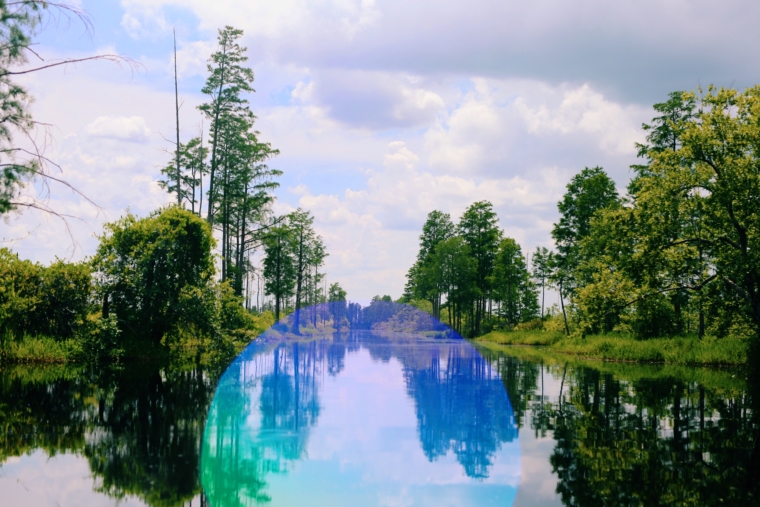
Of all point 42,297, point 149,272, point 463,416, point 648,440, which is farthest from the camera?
point 149,272

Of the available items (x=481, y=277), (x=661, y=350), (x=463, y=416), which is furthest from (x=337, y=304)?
(x=463, y=416)

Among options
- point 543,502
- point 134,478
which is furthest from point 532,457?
point 134,478

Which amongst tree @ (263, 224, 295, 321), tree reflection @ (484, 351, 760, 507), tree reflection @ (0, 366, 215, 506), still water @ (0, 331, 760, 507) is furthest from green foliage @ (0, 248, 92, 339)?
tree @ (263, 224, 295, 321)

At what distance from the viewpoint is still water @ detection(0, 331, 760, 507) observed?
695 centimetres

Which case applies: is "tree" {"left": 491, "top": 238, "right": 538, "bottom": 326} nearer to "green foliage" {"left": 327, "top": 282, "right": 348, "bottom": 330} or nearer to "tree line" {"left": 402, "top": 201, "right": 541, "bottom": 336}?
"tree line" {"left": 402, "top": 201, "right": 541, "bottom": 336}

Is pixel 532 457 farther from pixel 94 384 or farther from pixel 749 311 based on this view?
pixel 749 311

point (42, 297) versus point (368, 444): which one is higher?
point (42, 297)

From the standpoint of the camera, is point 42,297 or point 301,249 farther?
point 301,249

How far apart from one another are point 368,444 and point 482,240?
67.1m

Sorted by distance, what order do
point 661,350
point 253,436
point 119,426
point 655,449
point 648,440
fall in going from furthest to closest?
point 661,350 → point 119,426 → point 648,440 → point 655,449 → point 253,436

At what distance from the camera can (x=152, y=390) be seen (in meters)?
15.7

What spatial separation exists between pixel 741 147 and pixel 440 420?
884 inches

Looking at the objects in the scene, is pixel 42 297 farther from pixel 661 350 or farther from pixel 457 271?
pixel 457 271

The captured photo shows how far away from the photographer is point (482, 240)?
245 feet
